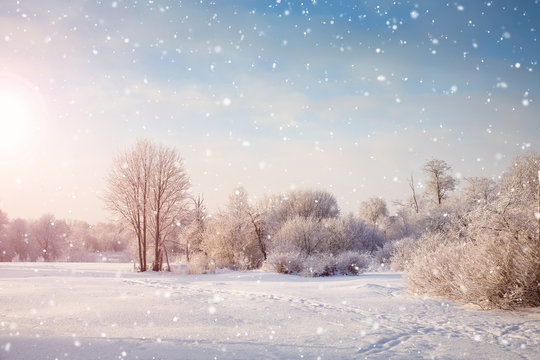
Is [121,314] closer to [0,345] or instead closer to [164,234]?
[0,345]

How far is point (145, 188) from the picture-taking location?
2262 cm

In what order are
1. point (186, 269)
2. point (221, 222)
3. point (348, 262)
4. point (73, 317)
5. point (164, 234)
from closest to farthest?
1. point (73, 317)
2. point (348, 262)
3. point (186, 269)
4. point (164, 234)
5. point (221, 222)

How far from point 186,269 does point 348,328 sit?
1633cm

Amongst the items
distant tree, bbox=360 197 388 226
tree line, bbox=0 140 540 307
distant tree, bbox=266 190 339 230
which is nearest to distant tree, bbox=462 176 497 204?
tree line, bbox=0 140 540 307

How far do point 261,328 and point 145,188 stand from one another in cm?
1816

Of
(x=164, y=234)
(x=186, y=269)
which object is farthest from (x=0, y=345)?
(x=164, y=234)

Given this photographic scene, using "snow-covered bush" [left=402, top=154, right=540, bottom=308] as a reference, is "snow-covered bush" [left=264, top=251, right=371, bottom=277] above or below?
below

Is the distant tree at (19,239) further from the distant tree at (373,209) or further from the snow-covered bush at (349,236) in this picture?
the distant tree at (373,209)

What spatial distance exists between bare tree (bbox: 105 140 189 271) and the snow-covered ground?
42.5 feet

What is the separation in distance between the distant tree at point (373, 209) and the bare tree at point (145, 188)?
39.8 meters

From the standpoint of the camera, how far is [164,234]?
24.5 meters

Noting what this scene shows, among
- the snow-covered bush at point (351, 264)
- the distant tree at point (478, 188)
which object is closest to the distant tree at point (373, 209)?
the distant tree at point (478, 188)

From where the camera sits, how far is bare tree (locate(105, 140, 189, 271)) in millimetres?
22750

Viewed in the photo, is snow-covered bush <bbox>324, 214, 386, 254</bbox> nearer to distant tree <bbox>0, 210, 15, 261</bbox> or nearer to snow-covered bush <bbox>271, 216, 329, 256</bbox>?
snow-covered bush <bbox>271, 216, 329, 256</bbox>
